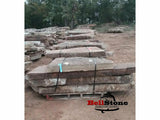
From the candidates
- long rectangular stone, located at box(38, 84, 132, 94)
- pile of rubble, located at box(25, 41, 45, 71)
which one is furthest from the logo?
pile of rubble, located at box(25, 41, 45, 71)

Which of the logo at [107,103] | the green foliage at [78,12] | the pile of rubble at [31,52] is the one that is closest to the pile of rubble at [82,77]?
the logo at [107,103]

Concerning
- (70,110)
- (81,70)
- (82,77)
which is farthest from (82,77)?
(70,110)

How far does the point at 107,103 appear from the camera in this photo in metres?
2.91

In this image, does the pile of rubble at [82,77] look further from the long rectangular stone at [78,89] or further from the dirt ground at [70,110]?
the dirt ground at [70,110]

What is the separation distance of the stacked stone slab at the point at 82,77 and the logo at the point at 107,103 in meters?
0.18

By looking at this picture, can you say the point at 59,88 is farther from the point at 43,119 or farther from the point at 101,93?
the point at 101,93

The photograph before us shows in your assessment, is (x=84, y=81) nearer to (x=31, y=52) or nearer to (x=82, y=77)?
(x=82, y=77)

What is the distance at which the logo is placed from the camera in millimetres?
2781

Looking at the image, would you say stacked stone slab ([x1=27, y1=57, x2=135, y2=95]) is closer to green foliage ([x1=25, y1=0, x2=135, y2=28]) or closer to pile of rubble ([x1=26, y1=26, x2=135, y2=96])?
pile of rubble ([x1=26, y1=26, x2=135, y2=96])

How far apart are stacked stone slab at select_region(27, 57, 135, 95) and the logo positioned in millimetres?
179

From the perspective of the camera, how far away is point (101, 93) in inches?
119

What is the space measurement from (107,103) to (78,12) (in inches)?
820

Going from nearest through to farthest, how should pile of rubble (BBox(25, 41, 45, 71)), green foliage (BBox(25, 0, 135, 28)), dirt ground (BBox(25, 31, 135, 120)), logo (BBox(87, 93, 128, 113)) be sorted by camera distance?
1. dirt ground (BBox(25, 31, 135, 120))
2. logo (BBox(87, 93, 128, 113))
3. pile of rubble (BBox(25, 41, 45, 71))
4. green foliage (BBox(25, 0, 135, 28))

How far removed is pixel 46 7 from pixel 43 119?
79.0 feet
